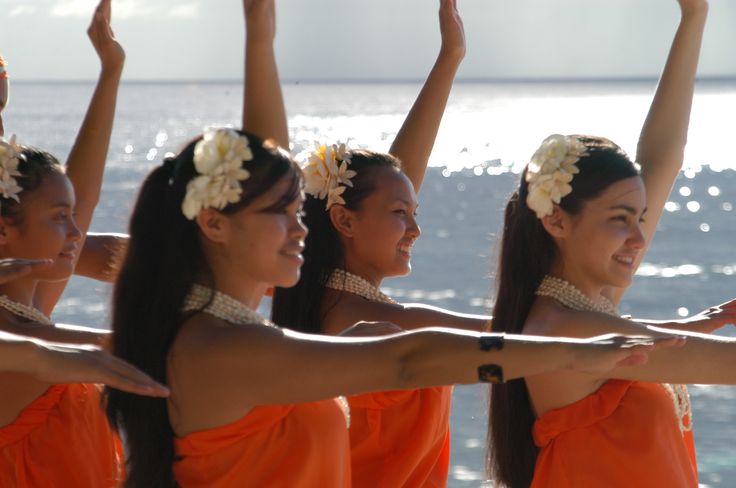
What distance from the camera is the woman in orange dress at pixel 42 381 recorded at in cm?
352

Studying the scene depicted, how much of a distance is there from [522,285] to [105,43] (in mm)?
1656

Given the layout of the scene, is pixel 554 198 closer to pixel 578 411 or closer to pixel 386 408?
pixel 578 411

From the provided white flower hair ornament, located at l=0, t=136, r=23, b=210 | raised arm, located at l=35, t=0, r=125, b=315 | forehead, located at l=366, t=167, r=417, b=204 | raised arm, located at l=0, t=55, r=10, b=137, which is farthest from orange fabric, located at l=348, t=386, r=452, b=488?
raised arm, located at l=0, t=55, r=10, b=137

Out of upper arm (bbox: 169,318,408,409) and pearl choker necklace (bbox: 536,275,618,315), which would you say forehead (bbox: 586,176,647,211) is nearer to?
pearl choker necklace (bbox: 536,275,618,315)

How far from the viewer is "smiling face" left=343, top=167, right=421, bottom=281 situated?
407cm

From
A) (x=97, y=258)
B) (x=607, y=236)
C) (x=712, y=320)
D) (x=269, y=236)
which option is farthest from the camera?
(x=97, y=258)

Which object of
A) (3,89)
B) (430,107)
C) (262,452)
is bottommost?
(262,452)

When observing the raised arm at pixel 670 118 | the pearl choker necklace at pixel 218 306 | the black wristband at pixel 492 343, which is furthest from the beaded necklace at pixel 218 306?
the raised arm at pixel 670 118

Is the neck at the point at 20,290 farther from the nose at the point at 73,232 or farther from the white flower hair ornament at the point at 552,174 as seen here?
the white flower hair ornament at the point at 552,174

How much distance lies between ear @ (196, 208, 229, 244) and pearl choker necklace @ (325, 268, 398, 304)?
3.15ft

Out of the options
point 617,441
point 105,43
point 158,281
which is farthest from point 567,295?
point 105,43

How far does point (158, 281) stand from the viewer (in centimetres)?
311

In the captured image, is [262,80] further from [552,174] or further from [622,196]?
[622,196]

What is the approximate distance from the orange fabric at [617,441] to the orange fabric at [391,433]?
45 centimetres
